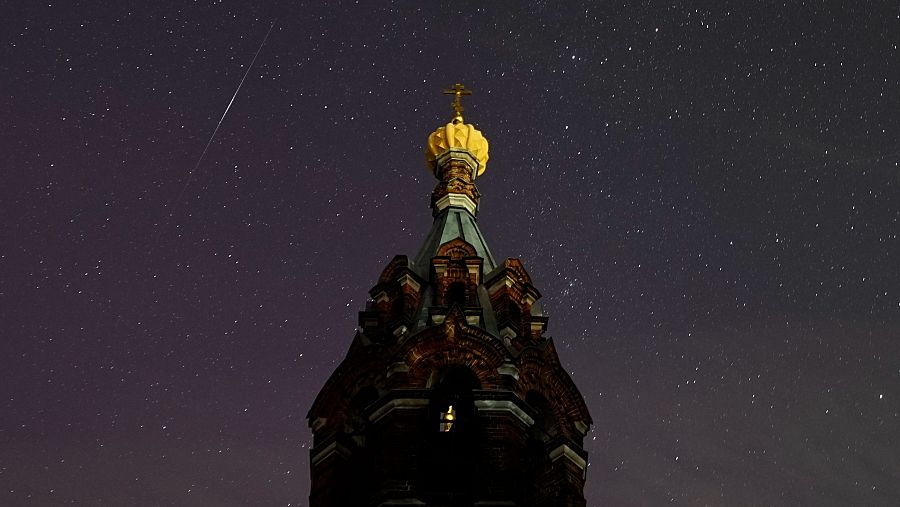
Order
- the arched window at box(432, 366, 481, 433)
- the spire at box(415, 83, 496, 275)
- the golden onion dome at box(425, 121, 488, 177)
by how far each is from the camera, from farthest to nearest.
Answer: the golden onion dome at box(425, 121, 488, 177)
the spire at box(415, 83, 496, 275)
the arched window at box(432, 366, 481, 433)

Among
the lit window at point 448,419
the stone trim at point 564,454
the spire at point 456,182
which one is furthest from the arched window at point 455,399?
the spire at point 456,182

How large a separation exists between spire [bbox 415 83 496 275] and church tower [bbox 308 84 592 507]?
1543 millimetres

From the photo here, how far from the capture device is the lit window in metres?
26.4

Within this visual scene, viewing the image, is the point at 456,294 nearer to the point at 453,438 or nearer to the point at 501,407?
the point at 501,407

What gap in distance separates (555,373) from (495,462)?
3.62m

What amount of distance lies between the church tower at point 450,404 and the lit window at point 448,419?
0.07 ft

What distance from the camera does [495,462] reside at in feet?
82.2

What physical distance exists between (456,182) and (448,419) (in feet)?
33.2

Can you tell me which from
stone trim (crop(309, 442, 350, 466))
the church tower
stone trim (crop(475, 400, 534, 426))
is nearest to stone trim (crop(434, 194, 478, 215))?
the church tower

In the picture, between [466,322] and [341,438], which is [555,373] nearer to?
[466,322]

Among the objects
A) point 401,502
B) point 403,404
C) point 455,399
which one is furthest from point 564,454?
point 401,502

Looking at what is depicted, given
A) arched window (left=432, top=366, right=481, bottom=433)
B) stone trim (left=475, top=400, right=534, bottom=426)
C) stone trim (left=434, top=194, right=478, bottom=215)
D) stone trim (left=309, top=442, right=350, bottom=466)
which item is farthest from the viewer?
stone trim (left=434, top=194, right=478, bottom=215)

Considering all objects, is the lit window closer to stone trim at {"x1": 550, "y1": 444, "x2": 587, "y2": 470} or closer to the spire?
stone trim at {"x1": 550, "y1": 444, "x2": 587, "y2": 470}

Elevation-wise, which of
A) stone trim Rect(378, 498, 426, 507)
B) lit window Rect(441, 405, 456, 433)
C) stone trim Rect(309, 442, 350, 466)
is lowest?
stone trim Rect(378, 498, 426, 507)
